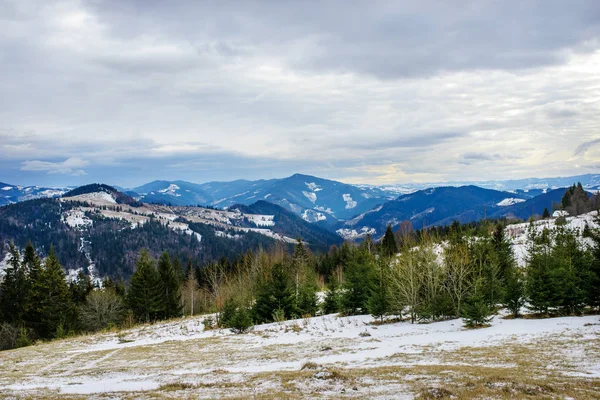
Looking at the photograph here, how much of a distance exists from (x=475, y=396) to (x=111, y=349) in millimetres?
28191

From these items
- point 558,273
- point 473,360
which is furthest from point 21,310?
point 558,273

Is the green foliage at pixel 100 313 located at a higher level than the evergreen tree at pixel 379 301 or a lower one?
lower

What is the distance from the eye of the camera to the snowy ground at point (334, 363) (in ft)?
39.5

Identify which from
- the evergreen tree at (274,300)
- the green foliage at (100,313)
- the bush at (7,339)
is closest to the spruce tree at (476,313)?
the evergreen tree at (274,300)

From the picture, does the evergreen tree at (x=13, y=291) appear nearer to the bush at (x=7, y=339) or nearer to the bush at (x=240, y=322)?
the bush at (x=7, y=339)

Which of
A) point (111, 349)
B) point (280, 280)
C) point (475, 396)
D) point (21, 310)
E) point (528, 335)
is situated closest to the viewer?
point (475, 396)

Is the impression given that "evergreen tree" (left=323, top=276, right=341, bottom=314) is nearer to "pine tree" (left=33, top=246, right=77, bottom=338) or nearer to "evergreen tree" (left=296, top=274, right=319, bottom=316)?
"evergreen tree" (left=296, top=274, right=319, bottom=316)

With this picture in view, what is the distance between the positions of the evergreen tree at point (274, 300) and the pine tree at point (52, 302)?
2936 centimetres

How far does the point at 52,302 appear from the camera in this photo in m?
49.6

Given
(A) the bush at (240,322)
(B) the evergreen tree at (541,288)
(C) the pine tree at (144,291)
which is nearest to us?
(B) the evergreen tree at (541,288)

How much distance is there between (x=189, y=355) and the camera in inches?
928

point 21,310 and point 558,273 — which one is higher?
point 558,273

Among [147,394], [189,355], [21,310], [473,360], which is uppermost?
[147,394]

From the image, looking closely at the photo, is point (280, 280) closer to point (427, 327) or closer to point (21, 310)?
point (427, 327)
